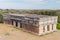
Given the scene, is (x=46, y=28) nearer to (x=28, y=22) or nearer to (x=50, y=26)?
(x=50, y=26)

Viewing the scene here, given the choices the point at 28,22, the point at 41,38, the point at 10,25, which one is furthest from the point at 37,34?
the point at 10,25

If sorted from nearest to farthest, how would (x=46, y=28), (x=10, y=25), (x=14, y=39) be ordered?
1. (x=14, y=39)
2. (x=46, y=28)
3. (x=10, y=25)

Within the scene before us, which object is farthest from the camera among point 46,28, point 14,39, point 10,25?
point 10,25

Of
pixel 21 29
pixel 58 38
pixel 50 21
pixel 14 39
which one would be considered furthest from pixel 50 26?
pixel 14 39

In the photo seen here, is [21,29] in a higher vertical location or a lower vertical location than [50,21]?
lower

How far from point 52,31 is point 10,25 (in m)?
7.93

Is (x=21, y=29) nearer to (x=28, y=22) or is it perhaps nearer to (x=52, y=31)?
(x=28, y=22)

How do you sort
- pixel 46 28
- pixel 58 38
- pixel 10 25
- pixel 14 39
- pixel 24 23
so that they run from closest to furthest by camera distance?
pixel 14 39 → pixel 58 38 → pixel 46 28 → pixel 24 23 → pixel 10 25

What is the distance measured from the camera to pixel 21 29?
829 inches

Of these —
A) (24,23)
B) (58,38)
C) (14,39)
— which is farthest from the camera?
(24,23)

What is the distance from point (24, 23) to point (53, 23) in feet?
15.3

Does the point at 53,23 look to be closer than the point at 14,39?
No

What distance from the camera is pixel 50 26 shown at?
1994 cm

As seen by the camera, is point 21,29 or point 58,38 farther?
point 21,29
